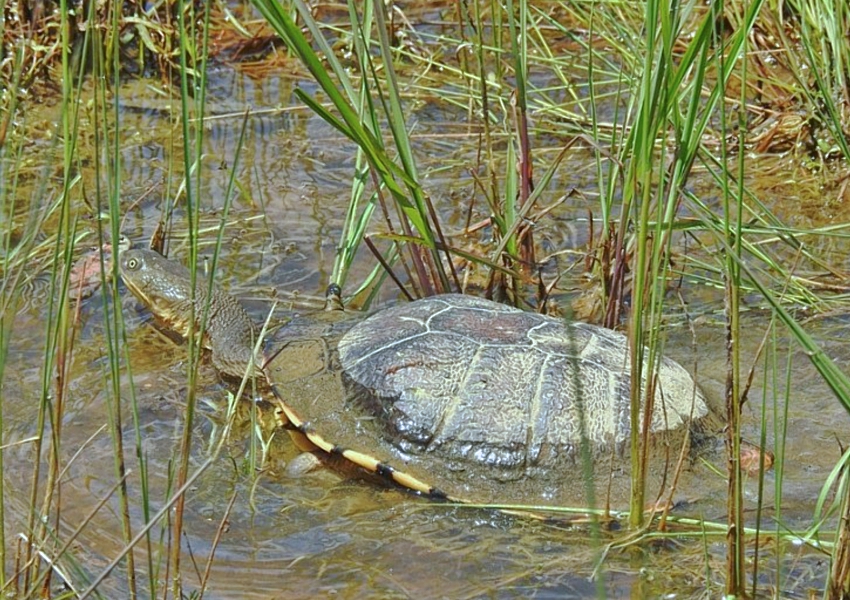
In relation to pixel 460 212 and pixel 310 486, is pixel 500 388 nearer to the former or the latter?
pixel 310 486

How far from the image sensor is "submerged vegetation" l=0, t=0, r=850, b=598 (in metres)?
2.17

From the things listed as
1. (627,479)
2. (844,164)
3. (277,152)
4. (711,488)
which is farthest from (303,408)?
(844,164)

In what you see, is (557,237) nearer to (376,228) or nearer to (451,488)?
(376,228)

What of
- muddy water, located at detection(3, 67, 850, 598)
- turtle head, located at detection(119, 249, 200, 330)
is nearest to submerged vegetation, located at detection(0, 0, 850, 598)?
muddy water, located at detection(3, 67, 850, 598)

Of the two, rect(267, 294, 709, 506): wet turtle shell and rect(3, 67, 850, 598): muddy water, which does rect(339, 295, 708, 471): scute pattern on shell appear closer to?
rect(267, 294, 709, 506): wet turtle shell

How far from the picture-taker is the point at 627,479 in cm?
305

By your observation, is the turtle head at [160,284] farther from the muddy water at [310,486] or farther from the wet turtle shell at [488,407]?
the wet turtle shell at [488,407]

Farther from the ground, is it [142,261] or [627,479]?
[142,261]

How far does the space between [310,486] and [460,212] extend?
185 cm

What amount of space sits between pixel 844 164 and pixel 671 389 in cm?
216

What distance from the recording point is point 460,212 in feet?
15.8

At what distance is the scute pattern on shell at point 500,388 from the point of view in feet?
10.2

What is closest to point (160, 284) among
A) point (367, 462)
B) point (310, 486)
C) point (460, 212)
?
point (310, 486)

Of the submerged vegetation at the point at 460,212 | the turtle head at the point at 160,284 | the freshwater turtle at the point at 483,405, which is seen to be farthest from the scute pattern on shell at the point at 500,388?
the turtle head at the point at 160,284
